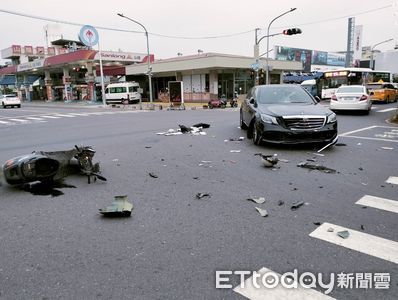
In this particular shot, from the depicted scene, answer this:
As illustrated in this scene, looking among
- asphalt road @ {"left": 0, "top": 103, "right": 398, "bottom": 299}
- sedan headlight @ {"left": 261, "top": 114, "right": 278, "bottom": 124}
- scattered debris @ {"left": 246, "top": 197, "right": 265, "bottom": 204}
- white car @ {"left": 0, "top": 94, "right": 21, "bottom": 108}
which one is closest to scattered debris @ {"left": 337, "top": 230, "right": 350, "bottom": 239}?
asphalt road @ {"left": 0, "top": 103, "right": 398, "bottom": 299}

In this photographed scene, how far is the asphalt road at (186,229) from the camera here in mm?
2922

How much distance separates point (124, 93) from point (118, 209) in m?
37.3

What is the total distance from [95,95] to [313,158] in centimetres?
4383

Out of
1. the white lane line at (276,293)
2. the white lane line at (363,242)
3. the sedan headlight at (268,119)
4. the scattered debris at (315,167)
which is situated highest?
the sedan headlight at (268,119)

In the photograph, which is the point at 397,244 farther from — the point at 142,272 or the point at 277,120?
the point at 277,120

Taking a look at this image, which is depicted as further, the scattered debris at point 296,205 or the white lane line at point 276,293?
the scattered debris at point 296,205

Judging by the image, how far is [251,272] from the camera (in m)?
3.06

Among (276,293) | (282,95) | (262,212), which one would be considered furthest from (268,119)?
(276,293)

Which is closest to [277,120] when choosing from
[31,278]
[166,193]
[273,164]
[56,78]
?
[273,164]

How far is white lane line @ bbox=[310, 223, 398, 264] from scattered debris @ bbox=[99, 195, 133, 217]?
7.66 ft

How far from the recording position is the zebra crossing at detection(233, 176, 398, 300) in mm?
2761

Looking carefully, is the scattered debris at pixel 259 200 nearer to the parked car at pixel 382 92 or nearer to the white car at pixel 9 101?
the parked car at pixel 382 92

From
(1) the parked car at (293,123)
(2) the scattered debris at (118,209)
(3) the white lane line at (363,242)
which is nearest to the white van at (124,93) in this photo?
(1) the parked car at (293,123)

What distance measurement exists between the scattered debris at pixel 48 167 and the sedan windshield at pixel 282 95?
17.7 feet
